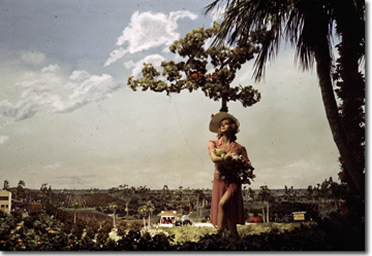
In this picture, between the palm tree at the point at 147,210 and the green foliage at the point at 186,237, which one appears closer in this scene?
the green foliage at the point at 186,237

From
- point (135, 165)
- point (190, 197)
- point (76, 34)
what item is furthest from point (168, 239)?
point (76, 34)

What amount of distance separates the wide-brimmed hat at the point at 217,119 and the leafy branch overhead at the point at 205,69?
0.18 m

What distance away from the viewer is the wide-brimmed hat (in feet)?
13.6

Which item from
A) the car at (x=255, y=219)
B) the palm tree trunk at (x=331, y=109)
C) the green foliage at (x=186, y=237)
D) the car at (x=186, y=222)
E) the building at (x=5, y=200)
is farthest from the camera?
the building at (x=5, y=200)

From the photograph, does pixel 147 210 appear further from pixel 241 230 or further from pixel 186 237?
pixel 241 230

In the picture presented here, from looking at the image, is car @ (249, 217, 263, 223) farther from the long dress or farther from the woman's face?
the woman's face

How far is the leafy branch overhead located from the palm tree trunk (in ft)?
2.03

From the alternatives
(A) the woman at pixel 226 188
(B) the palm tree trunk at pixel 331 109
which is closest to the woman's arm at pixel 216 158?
(A) the woman at pixel 226 188

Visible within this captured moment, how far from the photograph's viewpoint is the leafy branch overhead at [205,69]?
13.9 feet

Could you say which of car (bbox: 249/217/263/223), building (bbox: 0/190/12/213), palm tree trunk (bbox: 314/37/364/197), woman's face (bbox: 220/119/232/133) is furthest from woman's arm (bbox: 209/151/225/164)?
building (bbox: 0/190/12/213)

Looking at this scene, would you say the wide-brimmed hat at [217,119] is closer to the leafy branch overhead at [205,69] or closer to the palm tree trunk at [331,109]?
the leafy branch overhead at [205,69]

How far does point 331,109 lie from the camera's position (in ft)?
13.0

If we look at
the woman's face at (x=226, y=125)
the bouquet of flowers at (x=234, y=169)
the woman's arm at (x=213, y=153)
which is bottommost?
the bouquet of flowers at (x=234, y=169)

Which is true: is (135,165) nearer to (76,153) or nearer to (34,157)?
(76,153)
